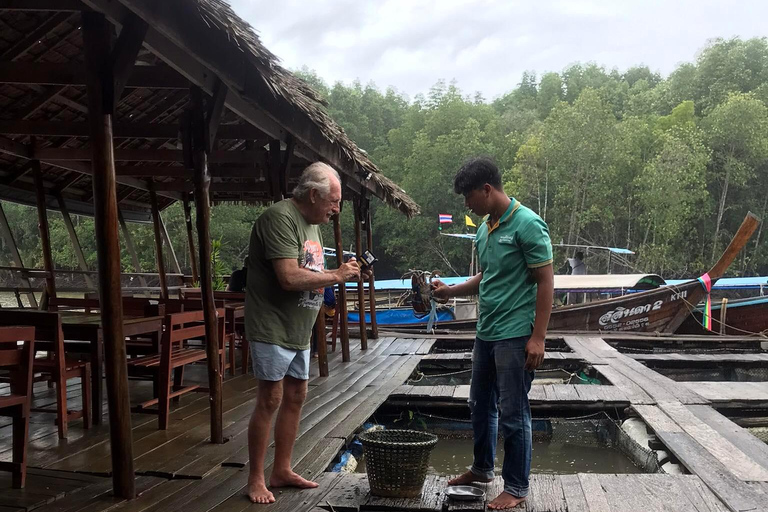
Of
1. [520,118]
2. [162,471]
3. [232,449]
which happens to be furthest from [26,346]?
[520,118]

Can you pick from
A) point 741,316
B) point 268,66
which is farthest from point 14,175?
point 741,316

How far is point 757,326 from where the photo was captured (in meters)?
11.9

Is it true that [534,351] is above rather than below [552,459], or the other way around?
above

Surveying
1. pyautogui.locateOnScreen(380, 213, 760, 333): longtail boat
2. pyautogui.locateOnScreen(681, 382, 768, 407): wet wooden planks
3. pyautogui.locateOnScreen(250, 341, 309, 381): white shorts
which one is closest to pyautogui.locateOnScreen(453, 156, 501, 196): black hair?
pyautogui.locateOnScreen(250, 341, 309, 381): white shorts

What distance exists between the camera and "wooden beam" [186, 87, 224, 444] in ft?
12.0

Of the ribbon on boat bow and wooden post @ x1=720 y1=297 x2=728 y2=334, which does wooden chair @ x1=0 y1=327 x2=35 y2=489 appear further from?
wooden post @ x1=720 y1=297 x2=728 y2=334

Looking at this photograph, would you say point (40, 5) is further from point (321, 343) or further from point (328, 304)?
point (328, 304)

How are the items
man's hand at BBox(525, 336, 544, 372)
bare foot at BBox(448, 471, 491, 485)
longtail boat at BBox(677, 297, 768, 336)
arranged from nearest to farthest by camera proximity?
man's hand at BBox(525, 336, 544, 372)
bare foot at BBox(448, 471, 491, 485)
longtail boat at BBox(677, 297, 768, 336)

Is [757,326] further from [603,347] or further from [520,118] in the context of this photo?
[520,118]

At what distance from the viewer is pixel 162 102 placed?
665 cm

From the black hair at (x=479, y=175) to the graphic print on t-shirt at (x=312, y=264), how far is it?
2.39 ft

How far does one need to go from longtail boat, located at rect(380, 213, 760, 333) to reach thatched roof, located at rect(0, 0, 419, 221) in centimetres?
434

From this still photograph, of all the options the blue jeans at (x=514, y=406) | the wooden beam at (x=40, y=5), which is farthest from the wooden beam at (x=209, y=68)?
the blue jeans at (x=514, y=406)

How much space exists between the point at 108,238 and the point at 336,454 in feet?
5.81
